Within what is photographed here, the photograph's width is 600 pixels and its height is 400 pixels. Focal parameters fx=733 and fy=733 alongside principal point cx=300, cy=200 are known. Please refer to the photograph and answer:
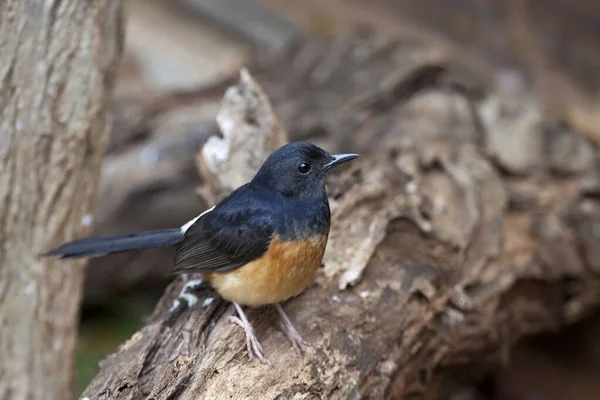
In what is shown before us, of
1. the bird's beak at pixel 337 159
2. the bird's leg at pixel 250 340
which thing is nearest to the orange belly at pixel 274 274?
the bird's leg at pixel 250 340

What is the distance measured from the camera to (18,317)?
3.84m

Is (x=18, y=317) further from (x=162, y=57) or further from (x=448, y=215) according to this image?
(x=162, y=57)

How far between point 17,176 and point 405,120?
8.34ft

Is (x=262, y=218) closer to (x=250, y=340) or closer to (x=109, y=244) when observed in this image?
(x=250, y=340)

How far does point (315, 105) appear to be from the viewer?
555cm

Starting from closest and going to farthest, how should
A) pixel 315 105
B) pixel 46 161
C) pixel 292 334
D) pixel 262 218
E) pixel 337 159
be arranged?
1. pixel 292 334
2. pixel 262 218
3. pixel 337 159
4. pixel 46 161
5. pixel 315 105

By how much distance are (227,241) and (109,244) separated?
0.63 metres

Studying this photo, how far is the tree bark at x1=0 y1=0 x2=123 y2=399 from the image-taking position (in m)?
3.57

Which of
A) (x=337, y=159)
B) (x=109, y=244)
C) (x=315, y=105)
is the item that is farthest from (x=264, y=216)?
(x=315, y=105)

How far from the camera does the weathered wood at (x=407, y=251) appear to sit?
3049 mm

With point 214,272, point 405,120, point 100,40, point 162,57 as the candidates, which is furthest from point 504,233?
point 162,57

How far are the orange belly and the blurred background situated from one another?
→ 1859 millimetres

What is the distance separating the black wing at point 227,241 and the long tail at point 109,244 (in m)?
0.19

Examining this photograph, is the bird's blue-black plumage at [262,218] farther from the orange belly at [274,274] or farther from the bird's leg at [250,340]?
the bird's leg at [250,340]
